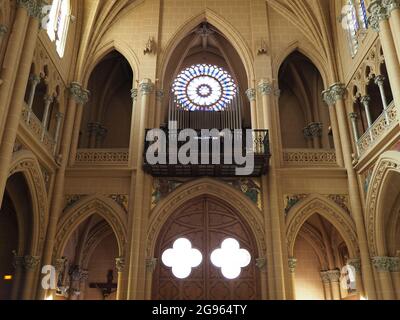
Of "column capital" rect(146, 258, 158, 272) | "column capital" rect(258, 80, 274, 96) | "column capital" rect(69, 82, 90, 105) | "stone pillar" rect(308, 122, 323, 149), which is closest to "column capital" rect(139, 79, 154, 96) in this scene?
"column capital" rect(69, 82, 90, 105)

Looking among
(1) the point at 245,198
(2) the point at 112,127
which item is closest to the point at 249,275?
(1) the point at 245,198

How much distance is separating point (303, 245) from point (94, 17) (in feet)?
50.5

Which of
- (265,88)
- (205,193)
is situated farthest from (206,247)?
(265,88)

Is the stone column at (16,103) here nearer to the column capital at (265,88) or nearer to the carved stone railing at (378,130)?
the column capital at (265,88)

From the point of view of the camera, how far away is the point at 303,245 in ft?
69.1

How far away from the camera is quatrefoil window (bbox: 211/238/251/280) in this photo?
17641mm

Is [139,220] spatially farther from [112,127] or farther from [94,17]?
[94,17]

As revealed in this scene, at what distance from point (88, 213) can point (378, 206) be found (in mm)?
11568

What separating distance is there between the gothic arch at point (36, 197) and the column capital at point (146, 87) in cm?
594

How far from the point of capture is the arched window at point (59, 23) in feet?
56.0

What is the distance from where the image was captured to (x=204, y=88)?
22.9m

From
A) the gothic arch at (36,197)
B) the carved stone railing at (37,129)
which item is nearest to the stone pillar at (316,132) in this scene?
the carved stone railing at (37,129)

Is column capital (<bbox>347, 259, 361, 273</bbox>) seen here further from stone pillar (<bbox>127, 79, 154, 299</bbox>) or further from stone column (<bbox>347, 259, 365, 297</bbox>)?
stone pillar (<bbox>127, 79, 154, 299</bbox>)

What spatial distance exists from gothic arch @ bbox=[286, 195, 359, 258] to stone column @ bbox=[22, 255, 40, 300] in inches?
389
